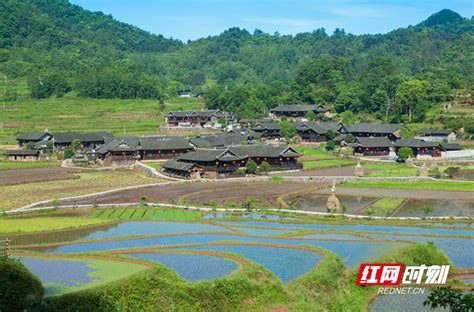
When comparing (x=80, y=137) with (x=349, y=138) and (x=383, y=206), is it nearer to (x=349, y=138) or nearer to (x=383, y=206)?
(x=349, y=138)

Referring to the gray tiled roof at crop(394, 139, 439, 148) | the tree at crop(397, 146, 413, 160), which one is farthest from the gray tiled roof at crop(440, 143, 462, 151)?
the tree at crop(397, 146, 413, 160)

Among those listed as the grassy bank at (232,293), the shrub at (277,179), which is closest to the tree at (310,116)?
the shrub at (277,179)

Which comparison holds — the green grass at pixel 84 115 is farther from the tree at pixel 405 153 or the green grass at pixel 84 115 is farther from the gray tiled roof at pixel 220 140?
the tree at pixel 405 153

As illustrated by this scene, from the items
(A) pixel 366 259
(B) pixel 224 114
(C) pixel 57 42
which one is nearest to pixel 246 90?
(B) pixel 224 114

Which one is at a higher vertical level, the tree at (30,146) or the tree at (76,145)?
the tree at (76,145)

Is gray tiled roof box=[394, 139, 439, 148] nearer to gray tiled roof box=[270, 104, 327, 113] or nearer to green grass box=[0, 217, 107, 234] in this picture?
gray tiled roof box=[270, 104, 327, 113]

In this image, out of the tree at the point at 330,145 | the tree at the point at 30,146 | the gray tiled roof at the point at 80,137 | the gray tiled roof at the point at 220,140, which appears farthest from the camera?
the gray tiled roof at the point at 80,137

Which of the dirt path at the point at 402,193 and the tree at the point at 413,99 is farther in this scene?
the tree at the point at 413,99

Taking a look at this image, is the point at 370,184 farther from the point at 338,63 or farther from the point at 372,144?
the point at 338,63
